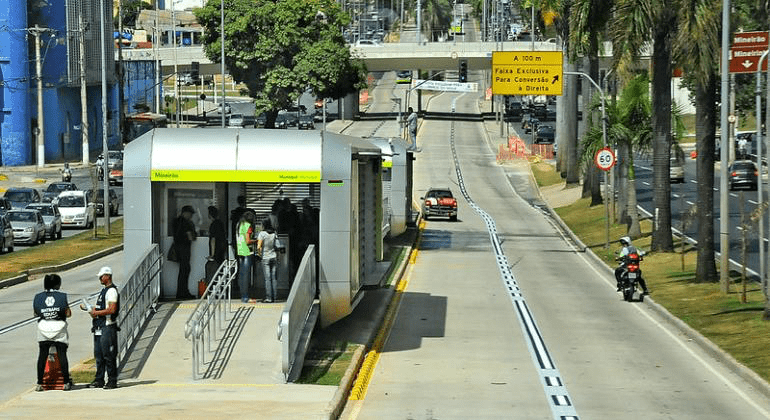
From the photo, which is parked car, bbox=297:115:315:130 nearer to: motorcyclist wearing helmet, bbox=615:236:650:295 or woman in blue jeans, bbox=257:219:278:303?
motorcyclist wearing helmet, bbox=615:236:650:295

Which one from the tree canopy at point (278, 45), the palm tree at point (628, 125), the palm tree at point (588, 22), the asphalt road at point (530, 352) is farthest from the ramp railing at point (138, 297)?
the tree canopy at point (278, 45)

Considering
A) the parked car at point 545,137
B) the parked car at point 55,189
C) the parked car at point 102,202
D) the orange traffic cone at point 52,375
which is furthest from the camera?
the parked car at point 545,137

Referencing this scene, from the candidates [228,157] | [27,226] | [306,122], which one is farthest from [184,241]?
[306,122]

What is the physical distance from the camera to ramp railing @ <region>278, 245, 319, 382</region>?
20.4 metres

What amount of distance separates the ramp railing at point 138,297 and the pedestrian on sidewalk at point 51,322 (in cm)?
134

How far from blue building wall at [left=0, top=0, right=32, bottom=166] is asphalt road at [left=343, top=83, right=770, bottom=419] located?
171 feet

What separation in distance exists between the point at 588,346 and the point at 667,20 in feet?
67.4

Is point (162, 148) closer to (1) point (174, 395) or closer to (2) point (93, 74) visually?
(1) point (174, 395)

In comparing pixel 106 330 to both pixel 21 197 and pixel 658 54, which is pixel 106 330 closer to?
pixel 658 54

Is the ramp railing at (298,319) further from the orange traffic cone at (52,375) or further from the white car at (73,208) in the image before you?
the white car at (73,208)

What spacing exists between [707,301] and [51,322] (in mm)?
19959

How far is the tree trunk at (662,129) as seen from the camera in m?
45.7

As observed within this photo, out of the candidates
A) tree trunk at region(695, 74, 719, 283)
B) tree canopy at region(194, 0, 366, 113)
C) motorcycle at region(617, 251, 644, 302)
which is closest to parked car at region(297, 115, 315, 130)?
tree canopy at region(194, 0, 366, 113)

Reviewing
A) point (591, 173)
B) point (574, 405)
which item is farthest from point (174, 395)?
point (591, 173)
